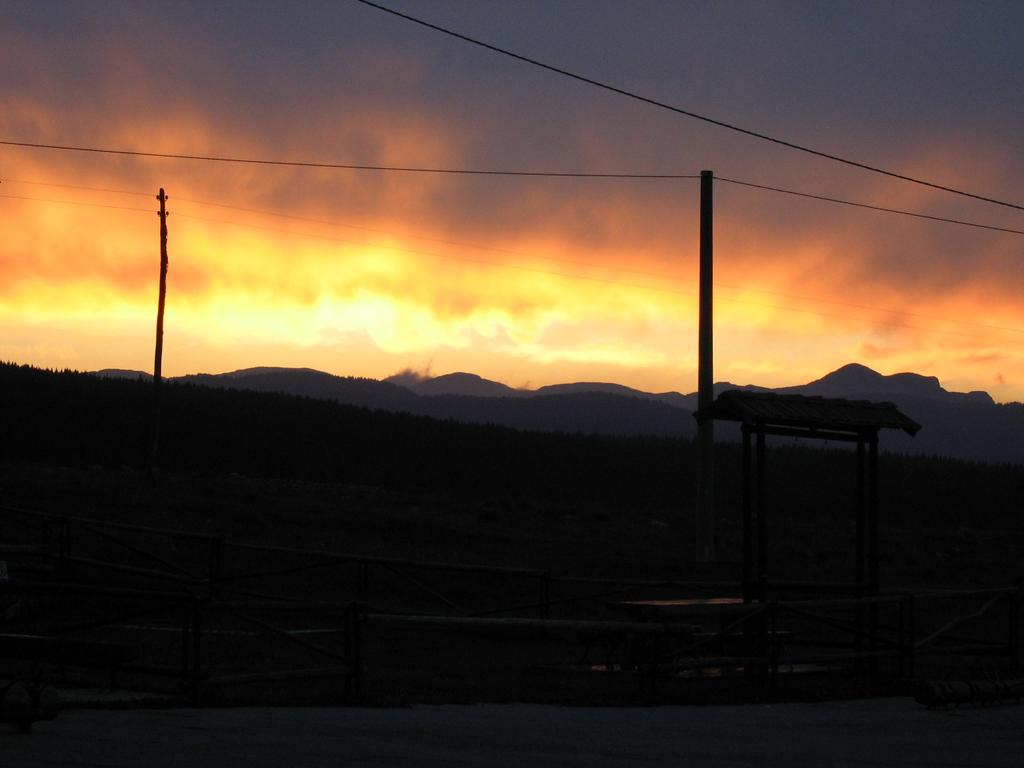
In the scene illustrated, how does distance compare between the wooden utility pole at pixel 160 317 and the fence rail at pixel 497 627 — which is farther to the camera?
the wooden utility pole at pixel 160 317

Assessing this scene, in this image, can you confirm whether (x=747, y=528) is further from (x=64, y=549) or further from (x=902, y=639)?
(x=64, y=549)

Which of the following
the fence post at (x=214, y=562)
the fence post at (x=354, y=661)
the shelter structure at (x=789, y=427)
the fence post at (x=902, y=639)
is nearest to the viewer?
the fence post at (x=354, y=661)

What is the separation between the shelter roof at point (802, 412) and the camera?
15.6 meters

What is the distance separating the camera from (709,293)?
24.2 meters

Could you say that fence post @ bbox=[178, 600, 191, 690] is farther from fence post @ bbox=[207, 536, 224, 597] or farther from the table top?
fence post @ bbox=[207, 536, 224, 597]

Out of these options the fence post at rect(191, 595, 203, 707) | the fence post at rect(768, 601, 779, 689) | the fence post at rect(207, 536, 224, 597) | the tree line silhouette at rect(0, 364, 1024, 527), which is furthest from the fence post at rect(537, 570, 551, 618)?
the tree line silhouette at rect(0, 364, 1024, 527)

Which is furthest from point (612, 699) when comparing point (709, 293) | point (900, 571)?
point (900, 571)

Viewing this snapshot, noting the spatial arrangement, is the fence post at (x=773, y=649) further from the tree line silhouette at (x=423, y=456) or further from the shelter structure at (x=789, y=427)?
the tree line silhouette at (x=423, y=456)

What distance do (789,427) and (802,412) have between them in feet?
0.83

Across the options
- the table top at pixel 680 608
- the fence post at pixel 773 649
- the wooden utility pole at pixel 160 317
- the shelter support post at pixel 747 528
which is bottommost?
the fence post at pixel 773 649

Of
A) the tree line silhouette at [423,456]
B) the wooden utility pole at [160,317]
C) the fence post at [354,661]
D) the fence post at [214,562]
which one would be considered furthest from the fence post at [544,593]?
the tree line silhouette at [423,456]

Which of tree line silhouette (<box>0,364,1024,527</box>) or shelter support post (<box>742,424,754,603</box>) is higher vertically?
tree line silhouette (<box>0,364,1024,527</box>)

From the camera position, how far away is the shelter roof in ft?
51.3

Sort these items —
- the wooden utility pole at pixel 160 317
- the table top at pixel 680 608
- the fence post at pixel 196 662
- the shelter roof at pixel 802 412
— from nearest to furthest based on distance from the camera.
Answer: the fence post at pixel 196 662 → the table top at pixel 680 608 → the shelter roof at pixel 802 412 → the wooden utility pole at pixel 160 317
